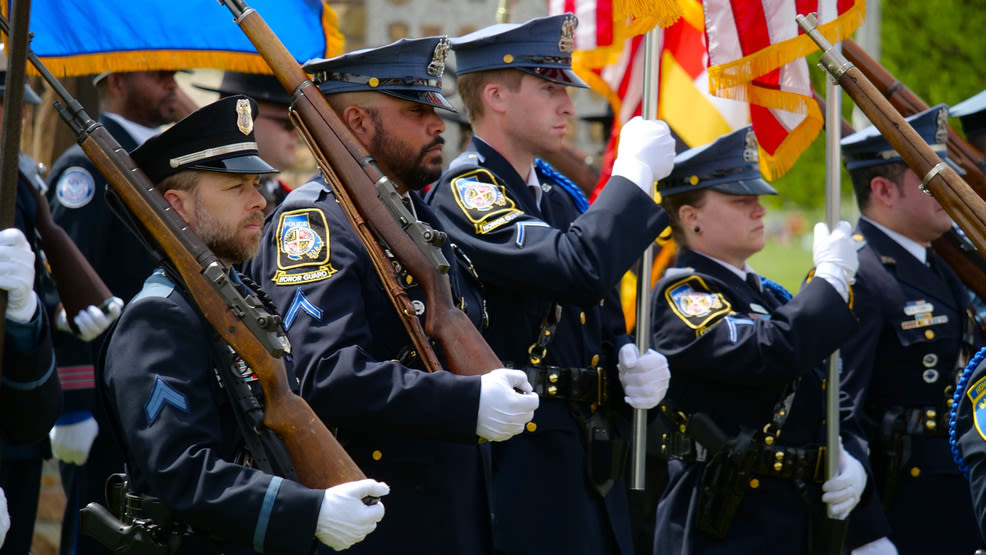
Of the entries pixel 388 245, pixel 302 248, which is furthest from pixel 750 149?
pixel 302 248

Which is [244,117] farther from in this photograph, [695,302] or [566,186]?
[695,302]

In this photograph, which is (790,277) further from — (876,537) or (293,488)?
(293,488)

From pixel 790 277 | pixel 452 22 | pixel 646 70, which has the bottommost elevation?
pixel 790 277

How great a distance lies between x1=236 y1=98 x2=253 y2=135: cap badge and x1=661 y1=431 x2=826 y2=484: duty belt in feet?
7.03

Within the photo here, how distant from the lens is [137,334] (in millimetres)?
3092

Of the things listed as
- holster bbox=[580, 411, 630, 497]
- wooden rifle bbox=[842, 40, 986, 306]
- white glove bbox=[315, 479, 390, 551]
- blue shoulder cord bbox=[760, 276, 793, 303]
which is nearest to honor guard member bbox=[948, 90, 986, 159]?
wooden rifle bbox=[842, 40, 986, 306]

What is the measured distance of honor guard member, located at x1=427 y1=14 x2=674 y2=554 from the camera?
394cm

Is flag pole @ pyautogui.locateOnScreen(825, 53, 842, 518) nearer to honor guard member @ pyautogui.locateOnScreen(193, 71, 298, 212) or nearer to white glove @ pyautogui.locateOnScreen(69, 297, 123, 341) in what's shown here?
honor guard member @ pyautogui.locateOnScreen(193, 71, 298, 212)

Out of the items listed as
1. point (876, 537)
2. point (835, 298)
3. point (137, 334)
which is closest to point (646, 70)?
point (835, 298)

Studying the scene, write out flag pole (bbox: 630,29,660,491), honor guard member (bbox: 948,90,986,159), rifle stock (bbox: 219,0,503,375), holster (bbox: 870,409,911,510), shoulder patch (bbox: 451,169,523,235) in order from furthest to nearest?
honor guard member (bbox: 948,90,986,159) < holster (bbox: 870,409,911,510) < flag pole (bbox: 630,29,660,491) < shoulder patch (bbox: 451,169,523,235) < rifle stock (bbox: 219,0,503,375)

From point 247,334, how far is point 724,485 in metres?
2.27

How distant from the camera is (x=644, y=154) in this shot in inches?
165

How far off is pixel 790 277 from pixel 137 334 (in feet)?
93.0

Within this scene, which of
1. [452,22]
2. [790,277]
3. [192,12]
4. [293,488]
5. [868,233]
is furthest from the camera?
[790,277]
